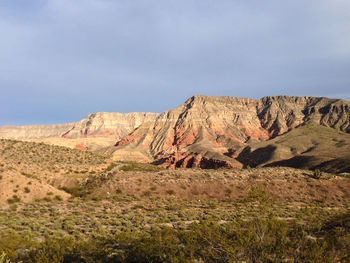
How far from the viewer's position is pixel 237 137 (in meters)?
164

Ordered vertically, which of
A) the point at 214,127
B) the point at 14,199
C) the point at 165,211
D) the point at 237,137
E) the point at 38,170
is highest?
the point at 214,127

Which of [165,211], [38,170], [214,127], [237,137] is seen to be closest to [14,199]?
[38,170]

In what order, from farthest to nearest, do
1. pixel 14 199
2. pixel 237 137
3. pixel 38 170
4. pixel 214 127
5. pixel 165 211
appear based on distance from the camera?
pixel 214 127 → pixel 237 137 → pixel 38 170 → pixel 14 199 → pixel 165 211

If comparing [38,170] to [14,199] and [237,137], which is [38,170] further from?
[237,137]

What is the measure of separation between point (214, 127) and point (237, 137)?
1786 centimetres

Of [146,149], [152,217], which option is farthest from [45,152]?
[146,149]

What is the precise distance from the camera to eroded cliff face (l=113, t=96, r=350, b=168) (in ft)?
470

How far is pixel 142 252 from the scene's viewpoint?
367 inches

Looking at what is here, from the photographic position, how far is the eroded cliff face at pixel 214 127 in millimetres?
143250

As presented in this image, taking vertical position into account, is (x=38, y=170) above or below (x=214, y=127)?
below

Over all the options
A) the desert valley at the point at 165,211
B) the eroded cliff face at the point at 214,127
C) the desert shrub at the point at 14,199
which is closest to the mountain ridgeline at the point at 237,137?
the eroded cliff face at the point at 214,127

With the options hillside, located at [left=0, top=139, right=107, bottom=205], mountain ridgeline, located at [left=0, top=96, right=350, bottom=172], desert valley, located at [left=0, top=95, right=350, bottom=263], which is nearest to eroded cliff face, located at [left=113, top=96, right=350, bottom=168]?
mountain ridgeline, located at [left=0, top=96, right=350, bottom=172]

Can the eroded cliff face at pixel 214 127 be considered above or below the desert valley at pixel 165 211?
above

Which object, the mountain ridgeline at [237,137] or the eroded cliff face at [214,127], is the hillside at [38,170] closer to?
the mountain ridgeline at [237,137]
